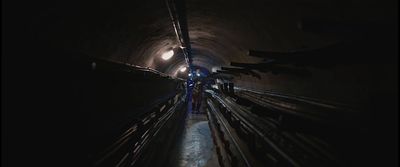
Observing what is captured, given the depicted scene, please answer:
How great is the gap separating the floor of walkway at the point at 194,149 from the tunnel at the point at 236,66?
1.74 meters

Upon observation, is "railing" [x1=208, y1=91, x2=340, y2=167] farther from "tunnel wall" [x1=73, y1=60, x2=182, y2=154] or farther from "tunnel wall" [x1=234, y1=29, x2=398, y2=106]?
"tunnel wall" [x1=73, y1=60, x2=182, y2=154]

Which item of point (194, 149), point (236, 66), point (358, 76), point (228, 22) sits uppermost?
point (228, 22)

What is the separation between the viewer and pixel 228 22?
4570 millimetres

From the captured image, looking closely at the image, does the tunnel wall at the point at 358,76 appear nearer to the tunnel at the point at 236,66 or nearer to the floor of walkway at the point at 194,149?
the tunnel at the point at 236,66

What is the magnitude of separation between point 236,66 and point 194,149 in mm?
5106

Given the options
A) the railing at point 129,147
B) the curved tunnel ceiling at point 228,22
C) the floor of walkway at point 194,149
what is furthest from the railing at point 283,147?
the floor of walkway at point 194,149

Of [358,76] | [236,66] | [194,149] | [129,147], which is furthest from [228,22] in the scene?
[194,149]

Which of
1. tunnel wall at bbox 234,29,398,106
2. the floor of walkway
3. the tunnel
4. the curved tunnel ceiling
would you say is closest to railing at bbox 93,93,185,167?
the tunnel

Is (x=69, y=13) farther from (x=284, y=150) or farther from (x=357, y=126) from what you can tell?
(x=357, y=126)

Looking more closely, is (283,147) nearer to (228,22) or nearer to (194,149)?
(228,22)

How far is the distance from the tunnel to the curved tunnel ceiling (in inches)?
0.7

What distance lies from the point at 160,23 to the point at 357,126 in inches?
153

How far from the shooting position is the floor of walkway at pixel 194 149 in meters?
6.64

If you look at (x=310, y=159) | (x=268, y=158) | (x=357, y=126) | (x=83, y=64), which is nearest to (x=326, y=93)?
(x=268, y=158)
